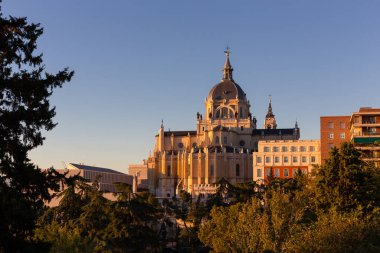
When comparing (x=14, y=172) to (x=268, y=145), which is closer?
(x=14, y=172)

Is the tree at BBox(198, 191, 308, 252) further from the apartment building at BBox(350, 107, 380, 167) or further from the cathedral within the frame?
the cathedral

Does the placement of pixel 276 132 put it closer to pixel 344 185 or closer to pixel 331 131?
pixel 331 131

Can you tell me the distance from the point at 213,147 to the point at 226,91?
82.2ft

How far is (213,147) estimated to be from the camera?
155 m

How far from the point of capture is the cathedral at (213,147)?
15112 cm

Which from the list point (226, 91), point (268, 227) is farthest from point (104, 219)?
point (226, 91)

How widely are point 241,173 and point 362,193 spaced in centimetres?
10191

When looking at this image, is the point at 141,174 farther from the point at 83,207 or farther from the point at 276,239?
the point at 276,239

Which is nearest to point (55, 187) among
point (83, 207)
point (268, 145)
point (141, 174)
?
point (83, 207)

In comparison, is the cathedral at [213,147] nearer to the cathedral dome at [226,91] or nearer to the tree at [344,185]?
the cathedral dome at [226,91]

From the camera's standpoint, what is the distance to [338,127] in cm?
10156

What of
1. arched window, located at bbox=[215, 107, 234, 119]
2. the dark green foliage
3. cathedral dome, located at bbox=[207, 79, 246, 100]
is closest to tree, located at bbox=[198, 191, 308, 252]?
the dark green foliage

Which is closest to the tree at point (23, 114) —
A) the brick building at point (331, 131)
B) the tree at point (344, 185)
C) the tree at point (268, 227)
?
the tree at point (268, 227)

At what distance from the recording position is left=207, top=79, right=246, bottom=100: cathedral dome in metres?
172
